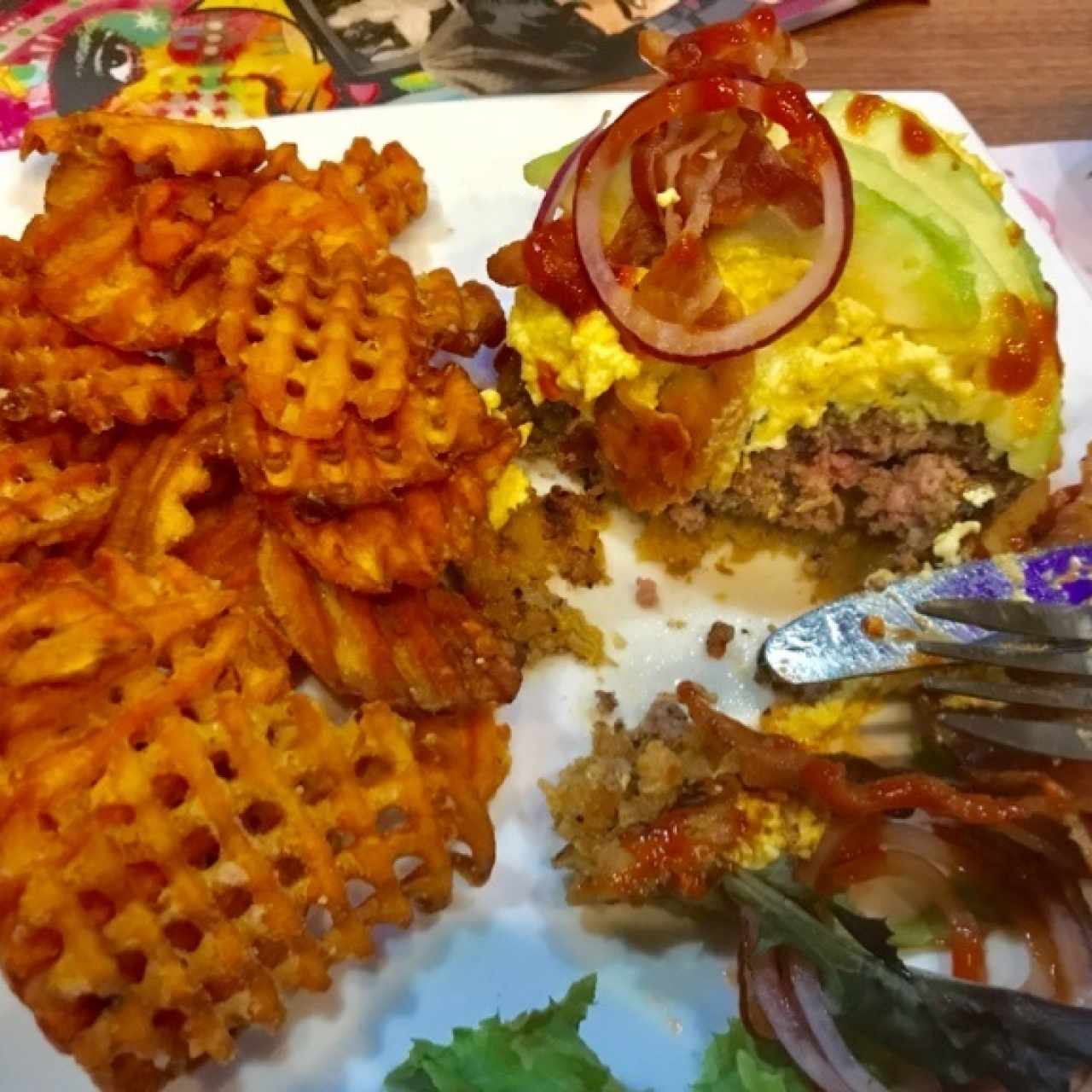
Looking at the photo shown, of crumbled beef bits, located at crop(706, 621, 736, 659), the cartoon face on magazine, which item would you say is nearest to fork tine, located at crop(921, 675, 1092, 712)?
crumbled beef bits, located at crop(706, 621, 736, 659)

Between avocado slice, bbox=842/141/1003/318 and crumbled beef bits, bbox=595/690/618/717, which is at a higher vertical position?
avocado slice, bbox=842/141/1003/318

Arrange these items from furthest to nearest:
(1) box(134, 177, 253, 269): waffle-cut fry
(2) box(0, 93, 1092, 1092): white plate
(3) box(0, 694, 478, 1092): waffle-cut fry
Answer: (1) box(134, 177, 253, 269): waffle-cut fry
(2) box(0, 93, 1092, 1092): white plate
(3) box(0, 694, 478, 1092): waffle-cut fry

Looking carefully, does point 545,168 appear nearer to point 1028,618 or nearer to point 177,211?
point 177,211

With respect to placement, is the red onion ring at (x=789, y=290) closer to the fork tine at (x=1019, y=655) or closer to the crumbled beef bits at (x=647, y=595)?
the crumbled beef bits at (x=647, y=595)

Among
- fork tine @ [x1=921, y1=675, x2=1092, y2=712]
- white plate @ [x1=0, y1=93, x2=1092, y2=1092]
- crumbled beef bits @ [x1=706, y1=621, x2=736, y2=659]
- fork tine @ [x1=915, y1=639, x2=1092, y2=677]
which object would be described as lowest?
white plate @ [x1=0, y1=93, x2=1092, y2=1092]

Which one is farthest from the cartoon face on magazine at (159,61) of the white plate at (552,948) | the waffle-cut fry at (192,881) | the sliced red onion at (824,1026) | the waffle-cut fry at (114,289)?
the sliced red onion at (824,1026)

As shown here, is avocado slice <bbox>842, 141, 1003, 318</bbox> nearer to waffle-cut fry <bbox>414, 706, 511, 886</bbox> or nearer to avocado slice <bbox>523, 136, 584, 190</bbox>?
avocado slice <bbox>523, 136, 584, 190</bbox>

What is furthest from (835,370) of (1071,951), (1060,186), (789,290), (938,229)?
(1060,186)
